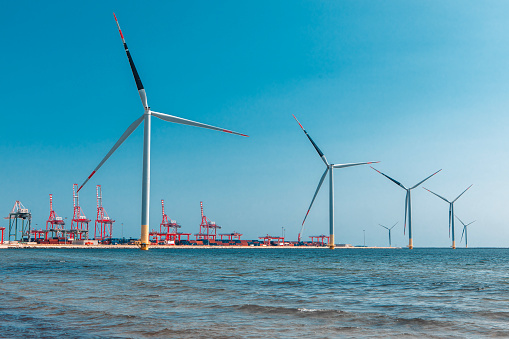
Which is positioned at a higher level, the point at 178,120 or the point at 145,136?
the point at 178,120

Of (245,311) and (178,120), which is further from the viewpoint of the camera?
(178,120)

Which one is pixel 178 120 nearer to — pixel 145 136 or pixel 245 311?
pixel 145 136

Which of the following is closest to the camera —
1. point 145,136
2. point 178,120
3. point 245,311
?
point 245,311

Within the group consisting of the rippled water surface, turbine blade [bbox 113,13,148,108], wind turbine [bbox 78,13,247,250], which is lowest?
the rippled water surface

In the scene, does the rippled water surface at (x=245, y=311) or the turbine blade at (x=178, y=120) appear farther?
the turbine blade at (x=178, y=120)

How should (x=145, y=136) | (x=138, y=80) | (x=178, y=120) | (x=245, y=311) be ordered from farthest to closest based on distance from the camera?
1. (x=138, y=80)
2. (x=178, y=120)
3. (x=145, y=136)
4. (x=245, y=311)

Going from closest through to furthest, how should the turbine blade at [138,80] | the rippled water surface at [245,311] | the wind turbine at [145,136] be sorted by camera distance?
1. the rippled water surface at [245,311]
2. the wind turbine at [145,136]
3. the turbine blade at [138,80]

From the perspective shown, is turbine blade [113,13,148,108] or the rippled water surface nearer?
the rippled water surface

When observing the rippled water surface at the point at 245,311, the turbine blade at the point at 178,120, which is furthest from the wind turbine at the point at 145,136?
the rippled water surface at the point at 245,311

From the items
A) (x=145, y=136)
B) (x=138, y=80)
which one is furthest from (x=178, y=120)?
(x=138, y=80)

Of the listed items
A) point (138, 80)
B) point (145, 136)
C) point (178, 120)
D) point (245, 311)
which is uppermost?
point (138, 80)

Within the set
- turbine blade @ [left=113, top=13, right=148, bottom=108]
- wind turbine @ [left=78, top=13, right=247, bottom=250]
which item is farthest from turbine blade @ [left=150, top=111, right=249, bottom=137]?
turbine blade @ [left=113, top=13, right=148, bottom=108]

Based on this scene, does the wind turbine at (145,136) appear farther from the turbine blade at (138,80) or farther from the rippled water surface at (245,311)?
the rippled water surface at (245,311)

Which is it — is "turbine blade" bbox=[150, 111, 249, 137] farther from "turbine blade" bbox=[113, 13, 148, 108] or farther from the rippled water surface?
the rippled water surface
